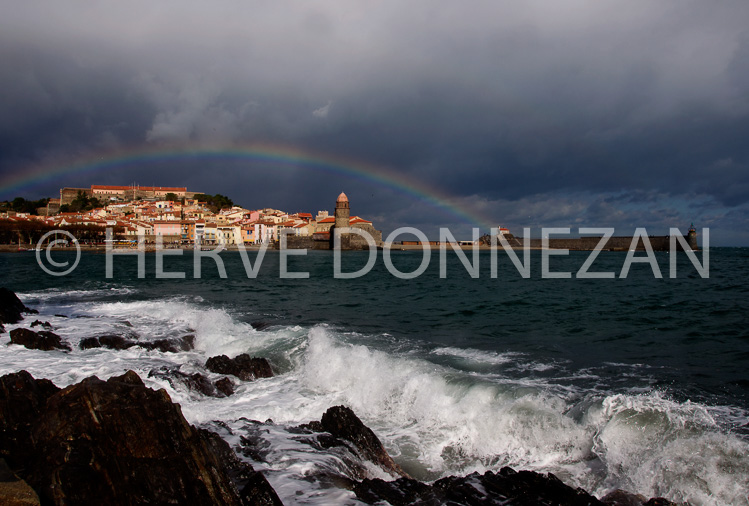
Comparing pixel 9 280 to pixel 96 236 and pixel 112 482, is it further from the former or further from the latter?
pixel 96 236

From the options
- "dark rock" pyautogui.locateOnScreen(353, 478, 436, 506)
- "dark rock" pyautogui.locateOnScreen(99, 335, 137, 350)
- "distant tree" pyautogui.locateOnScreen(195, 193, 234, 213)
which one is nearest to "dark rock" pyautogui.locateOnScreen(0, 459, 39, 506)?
"dark rock" pyautogui.locateOnScreen(353, 478, 436, 506)

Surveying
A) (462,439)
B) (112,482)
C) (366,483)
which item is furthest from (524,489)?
(112,482)

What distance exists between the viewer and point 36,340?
10.8 metres

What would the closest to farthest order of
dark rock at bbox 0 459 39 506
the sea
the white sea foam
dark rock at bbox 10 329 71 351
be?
dark rock at bbox 0 459 39 506 < the white sea foam < the sea < dark rock at bbox 10 329 71 351

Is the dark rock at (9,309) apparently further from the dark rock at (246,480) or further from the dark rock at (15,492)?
the dark rock at (15,492)

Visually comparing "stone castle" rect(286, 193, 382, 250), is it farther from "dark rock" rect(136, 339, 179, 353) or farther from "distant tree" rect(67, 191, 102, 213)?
"dark rock" rect(136, 339, 179, 353)

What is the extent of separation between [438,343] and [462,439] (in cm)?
602

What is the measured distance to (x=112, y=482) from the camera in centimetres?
380

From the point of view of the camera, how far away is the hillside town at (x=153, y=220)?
320ft

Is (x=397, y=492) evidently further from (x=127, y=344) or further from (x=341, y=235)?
(x=341, y=235)

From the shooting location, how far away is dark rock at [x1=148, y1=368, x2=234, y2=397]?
836 cm

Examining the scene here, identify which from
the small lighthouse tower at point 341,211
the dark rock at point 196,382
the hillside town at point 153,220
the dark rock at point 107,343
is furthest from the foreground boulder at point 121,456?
the hillside town at point 153,220

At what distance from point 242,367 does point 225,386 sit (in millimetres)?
1119

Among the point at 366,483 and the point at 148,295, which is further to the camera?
the point at 148,295
